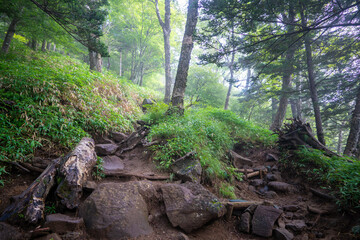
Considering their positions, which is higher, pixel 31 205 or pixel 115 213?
pixel 31 205

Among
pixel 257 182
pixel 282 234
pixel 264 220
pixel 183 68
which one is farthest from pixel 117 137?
pixel 282 234

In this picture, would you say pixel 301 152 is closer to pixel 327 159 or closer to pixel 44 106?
pixel 327 159

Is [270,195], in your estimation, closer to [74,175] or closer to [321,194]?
[321,194]

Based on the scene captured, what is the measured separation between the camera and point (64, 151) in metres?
3.63

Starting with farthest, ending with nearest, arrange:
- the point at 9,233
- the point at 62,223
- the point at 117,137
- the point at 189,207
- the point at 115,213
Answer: the point at 117,137, the point at 189,207, the point at 115,213, the point at 62,223, the point at 9,233

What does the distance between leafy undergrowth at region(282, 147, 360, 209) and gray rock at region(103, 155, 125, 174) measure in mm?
4752

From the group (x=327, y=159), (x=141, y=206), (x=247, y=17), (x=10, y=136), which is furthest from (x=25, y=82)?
(x=327, y=159)

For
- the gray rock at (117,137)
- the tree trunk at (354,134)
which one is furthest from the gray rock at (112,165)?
the tree trunk at (354,134)

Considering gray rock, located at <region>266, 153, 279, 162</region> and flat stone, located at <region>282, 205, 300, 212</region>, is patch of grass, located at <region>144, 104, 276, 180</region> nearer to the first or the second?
gray rock, located at <region>266, 153, 279, 162</region>

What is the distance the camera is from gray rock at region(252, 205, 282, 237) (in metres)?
2.61

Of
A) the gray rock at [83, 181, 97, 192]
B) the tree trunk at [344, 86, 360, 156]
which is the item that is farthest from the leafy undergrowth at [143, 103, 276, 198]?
the tree trunk at [344, 86, 360, 156]

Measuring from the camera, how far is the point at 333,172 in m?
3.75

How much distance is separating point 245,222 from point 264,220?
1.12 ft

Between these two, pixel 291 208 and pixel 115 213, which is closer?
pixel 115 213
